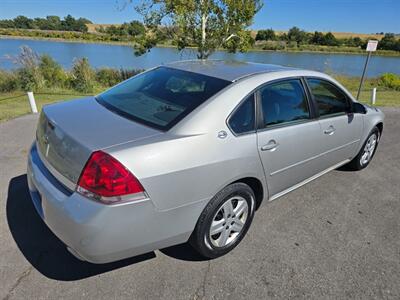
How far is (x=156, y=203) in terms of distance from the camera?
77.2 inches

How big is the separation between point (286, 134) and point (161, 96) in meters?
1.26

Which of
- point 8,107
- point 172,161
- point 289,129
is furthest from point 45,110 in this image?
point 8,107

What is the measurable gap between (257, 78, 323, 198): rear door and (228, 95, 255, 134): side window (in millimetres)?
97

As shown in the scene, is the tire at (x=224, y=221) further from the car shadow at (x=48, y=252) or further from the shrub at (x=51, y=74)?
the shrub at (x=51, y=74)

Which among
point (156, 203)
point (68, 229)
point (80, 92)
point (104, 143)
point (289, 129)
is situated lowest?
point (80, 92)

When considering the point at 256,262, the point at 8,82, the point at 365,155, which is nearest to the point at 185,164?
the point at 256,262

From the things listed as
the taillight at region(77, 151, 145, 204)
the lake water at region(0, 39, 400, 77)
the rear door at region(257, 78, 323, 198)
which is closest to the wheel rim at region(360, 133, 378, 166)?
the rear door at region(257, 78, 323, 198)

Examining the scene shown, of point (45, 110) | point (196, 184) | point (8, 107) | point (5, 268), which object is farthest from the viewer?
point (8, 107)

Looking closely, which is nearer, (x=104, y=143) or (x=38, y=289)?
(x=104, y=143)

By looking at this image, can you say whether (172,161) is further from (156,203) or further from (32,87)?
(32,87)

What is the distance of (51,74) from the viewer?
42.1 ft

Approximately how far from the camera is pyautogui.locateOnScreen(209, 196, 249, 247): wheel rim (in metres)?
2.48

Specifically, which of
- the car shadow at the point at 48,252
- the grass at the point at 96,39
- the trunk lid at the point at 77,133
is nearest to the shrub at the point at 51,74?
the car shadow at the point at 48,252

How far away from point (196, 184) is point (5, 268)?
174cm
